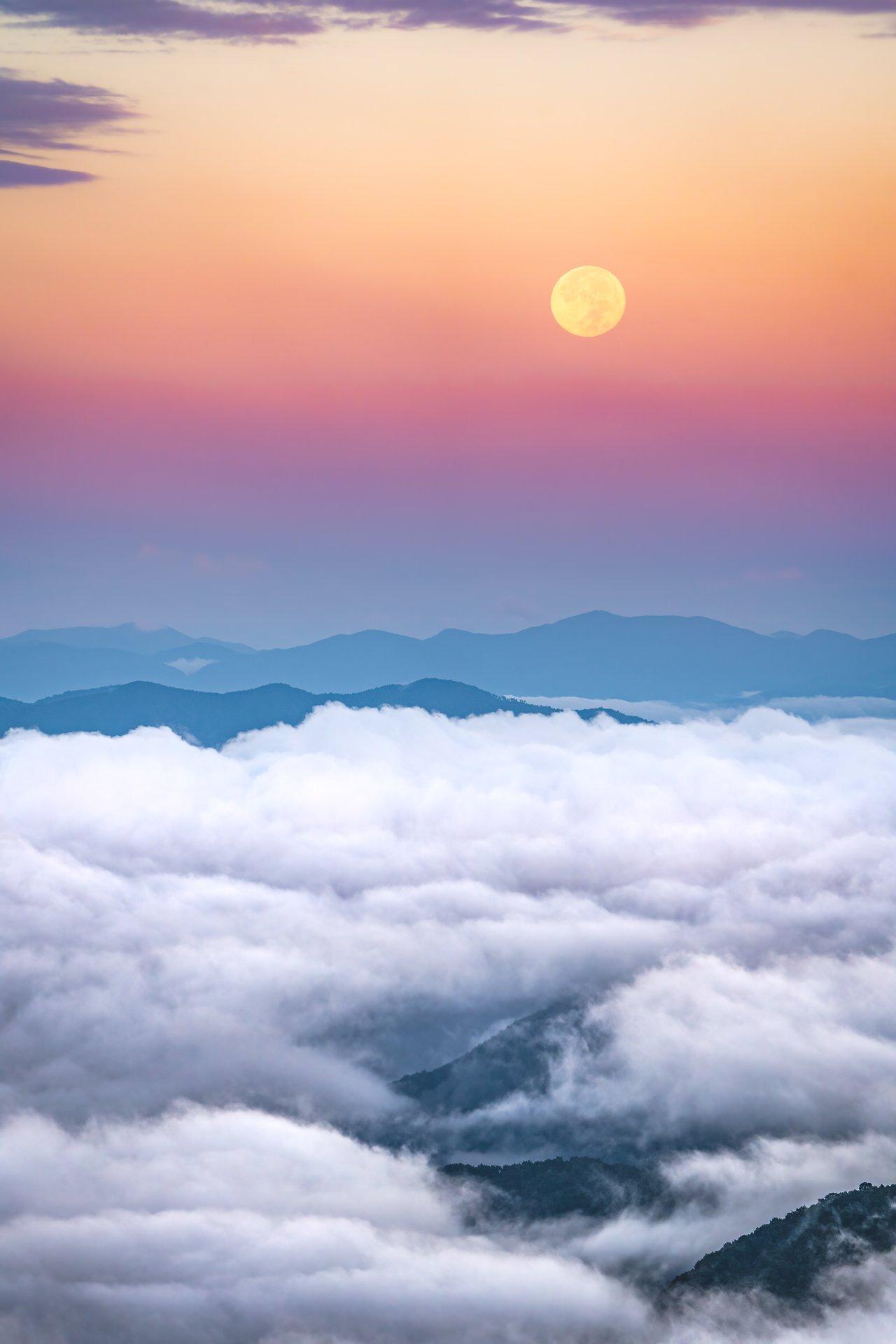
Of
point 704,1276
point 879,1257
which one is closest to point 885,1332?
point 879,1257

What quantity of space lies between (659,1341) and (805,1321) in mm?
28517

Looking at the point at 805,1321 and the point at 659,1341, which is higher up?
the point at 805,1321

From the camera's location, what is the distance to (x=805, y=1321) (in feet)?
596

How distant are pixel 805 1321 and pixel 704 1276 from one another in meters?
19.9

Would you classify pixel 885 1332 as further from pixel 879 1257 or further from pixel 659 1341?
pixel 659 1341

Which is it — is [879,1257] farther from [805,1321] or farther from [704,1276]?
[704,1276]

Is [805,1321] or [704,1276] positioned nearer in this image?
[805,1321]

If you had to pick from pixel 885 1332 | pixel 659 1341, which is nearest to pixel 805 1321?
pixel 885 1332

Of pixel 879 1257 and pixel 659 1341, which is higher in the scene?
pixel 879 1257

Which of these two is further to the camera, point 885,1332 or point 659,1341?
point 659,1341

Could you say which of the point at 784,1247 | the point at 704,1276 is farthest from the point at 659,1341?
the point at 784,1247

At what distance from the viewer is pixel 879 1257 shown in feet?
610

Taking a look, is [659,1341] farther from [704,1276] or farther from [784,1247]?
[784,1247]

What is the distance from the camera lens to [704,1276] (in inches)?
7790
